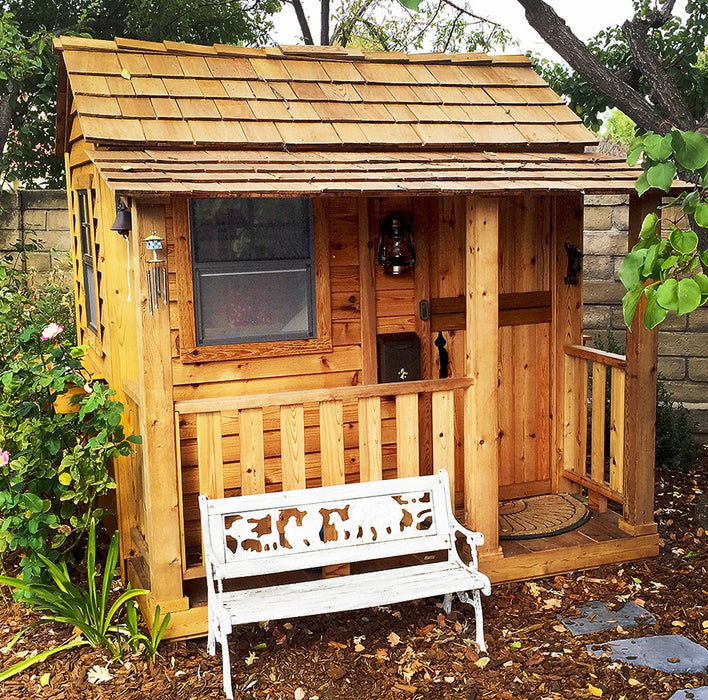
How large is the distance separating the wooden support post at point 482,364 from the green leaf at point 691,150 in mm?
1748

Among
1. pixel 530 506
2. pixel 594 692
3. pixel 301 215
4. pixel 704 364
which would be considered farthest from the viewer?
pixel 704 364

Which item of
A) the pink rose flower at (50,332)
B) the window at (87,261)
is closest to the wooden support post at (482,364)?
the pink rose flower at (50,332)

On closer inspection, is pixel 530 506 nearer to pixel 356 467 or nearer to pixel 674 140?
pixel 356 467

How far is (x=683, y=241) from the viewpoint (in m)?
2.95

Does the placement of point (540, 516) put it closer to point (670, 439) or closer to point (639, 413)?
point (639, 413)

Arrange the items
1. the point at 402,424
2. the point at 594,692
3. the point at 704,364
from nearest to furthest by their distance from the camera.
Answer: the point at 594,692 → the point at 402,424 → the point at 704,364

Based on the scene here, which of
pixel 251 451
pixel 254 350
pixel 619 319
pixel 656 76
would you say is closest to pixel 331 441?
pixel 251 451

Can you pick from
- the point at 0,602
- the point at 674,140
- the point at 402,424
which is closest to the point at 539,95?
the point at 402,424

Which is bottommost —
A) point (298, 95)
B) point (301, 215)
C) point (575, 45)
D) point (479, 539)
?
point (479, 539)

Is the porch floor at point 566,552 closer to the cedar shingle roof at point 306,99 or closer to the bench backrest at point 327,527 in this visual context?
the bench backrest at point 327,527

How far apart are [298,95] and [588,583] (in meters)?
3.38

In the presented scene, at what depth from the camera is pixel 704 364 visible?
792cm

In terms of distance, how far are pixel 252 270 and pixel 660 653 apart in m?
2.98

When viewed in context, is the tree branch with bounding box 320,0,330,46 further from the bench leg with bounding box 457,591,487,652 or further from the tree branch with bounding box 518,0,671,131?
the bench leg with bounding box 457,591,487,652
